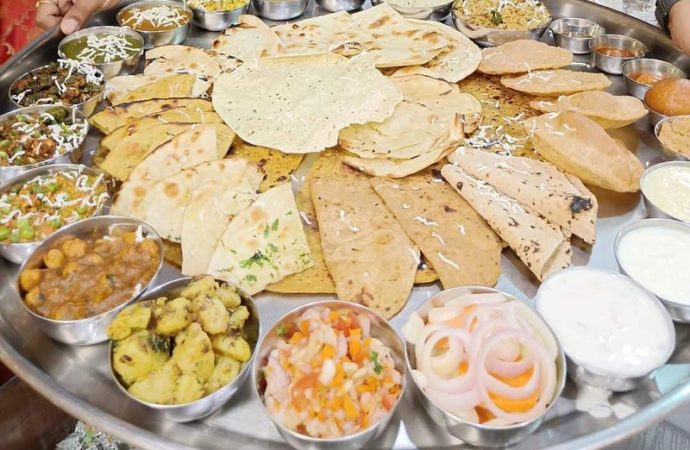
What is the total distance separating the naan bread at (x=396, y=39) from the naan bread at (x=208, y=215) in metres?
1.47

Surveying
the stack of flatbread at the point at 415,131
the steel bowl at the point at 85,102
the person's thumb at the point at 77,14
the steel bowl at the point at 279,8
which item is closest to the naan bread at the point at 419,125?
the stack of flatbread at the point at 415,131

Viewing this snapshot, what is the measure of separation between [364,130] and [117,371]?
6.43ft

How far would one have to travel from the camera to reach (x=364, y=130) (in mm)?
3457

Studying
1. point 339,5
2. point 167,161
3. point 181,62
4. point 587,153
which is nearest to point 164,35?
point 181,62

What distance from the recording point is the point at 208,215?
285 centimetres

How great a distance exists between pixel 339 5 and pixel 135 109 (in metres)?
2.03

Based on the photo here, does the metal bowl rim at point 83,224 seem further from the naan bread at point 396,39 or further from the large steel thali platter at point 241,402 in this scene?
the naan bread at point 396,39

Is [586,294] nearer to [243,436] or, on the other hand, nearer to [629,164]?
[629,164]

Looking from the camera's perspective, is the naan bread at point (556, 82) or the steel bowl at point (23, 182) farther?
the naan bread at point (556, 82)

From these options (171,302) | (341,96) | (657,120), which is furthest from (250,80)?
(657,120)

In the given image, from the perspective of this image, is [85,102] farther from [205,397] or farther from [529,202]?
[529,202]

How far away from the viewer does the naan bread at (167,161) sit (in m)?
2.94

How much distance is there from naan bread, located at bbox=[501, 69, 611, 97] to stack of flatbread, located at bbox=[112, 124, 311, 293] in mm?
1739

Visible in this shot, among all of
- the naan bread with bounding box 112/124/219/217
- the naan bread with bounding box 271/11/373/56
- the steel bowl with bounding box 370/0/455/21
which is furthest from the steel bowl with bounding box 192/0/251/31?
the naan bread with bounding box 112/124/219/217
